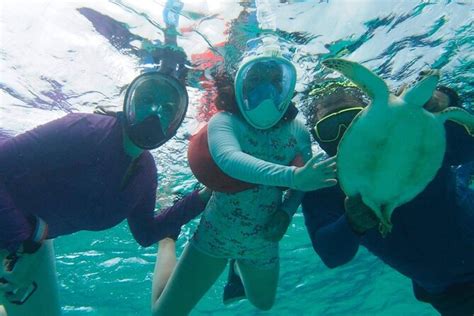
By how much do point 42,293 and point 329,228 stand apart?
4294 millimetres

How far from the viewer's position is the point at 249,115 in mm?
4328

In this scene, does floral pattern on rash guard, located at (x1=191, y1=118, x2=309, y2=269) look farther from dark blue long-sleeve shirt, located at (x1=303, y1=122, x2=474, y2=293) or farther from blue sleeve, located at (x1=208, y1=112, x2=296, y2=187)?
dark blue long-sleeve shirt, located at (x1=303, y1=122, x2=474, y2=293)

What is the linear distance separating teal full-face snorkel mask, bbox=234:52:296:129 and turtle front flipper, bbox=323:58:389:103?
4.26 ft

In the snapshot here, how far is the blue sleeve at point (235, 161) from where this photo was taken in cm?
330

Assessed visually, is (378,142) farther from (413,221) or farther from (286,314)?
(286,314)

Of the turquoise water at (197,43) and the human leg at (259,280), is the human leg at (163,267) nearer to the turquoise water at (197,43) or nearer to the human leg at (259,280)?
the human leg at (259,280)

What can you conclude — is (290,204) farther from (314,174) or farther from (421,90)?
(421,90)

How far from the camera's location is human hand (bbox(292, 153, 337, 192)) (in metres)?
3.13

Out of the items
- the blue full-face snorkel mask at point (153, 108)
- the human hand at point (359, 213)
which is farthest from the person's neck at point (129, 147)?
the human hand at point (359, 213)

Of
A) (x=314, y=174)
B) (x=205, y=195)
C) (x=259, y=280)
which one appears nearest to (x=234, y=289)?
(x=259, y=280)

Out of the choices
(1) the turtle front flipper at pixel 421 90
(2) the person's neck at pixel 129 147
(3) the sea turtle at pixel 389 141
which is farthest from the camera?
(2) the person's neck at pixel 129 147

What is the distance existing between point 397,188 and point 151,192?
3.66 metres

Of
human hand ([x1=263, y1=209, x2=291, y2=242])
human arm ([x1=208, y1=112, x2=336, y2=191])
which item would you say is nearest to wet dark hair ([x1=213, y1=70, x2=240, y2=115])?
human arm ([x1=208, y1=112, x2=336, y2=191])

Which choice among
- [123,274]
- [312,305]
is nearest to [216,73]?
[123,274]
